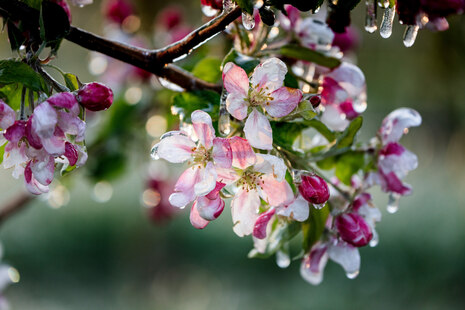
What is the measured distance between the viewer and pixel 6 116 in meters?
0.40

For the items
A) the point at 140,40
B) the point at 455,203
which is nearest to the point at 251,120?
the point at 140,40

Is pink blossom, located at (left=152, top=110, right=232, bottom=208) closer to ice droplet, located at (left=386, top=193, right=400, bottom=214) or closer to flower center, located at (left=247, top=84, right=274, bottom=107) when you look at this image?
flower center, located at (left=247, top=84, right=274, bottom=107)

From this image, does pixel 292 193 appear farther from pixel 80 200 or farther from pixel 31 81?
pixel 80 200

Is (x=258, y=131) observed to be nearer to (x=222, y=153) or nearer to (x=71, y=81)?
(x=222, y=153)

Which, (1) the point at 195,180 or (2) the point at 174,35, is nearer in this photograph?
(1) the point at 195,180

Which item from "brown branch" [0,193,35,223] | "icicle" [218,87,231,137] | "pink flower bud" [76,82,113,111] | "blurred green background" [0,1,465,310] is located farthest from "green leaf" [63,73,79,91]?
"blurred green background" [0,1,465,310]

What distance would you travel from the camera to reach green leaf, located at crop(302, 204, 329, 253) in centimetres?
50

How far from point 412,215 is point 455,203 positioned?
336 mm

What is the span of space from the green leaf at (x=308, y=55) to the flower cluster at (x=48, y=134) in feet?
0.71

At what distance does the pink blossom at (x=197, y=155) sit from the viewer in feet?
1.34

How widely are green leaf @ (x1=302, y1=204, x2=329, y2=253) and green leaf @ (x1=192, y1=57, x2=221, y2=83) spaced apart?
19 cm

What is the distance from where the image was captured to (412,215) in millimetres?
4250

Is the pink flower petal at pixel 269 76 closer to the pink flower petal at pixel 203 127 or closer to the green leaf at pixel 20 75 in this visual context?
the pink flower petal at pixel 203 127

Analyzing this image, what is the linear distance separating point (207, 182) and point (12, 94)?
188 mm
